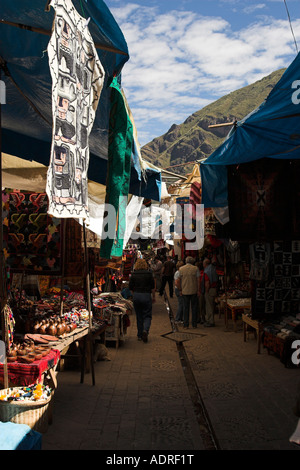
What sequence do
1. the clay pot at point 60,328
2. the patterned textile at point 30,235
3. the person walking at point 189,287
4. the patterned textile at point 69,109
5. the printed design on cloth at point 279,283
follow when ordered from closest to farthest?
the patterned textile at point 69,109 → the clay pot at point 60,328 → the patterned textile at point 30,235 → the printed design on cloth at point 279,283 → the person walking at point 189,287

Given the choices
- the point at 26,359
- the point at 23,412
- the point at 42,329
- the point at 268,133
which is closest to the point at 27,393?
the point at 23,412

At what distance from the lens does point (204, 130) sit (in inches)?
5930

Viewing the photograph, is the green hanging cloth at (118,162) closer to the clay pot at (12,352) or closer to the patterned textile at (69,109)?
the patterned textile at (69,109)

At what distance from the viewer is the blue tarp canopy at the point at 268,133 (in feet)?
16.8

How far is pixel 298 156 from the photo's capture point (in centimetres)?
633

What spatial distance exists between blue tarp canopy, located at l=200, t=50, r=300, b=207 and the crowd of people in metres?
2.92

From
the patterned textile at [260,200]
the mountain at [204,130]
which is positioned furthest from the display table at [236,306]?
the mountain at [204,130]

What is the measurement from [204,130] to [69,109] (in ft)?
502

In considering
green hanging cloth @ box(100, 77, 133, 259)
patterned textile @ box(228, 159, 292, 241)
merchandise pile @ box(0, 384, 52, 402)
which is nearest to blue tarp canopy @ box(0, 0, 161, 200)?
green hanging cloth @ box(100, 77, 133, 259)

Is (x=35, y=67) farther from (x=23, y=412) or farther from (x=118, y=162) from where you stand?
(x=23, y=412)

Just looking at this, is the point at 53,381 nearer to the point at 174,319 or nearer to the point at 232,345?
the point at 232,345

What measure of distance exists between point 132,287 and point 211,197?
9.61 feet

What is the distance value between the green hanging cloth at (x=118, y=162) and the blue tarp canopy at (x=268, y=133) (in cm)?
198

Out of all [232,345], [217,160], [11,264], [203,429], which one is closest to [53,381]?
[203,429]
